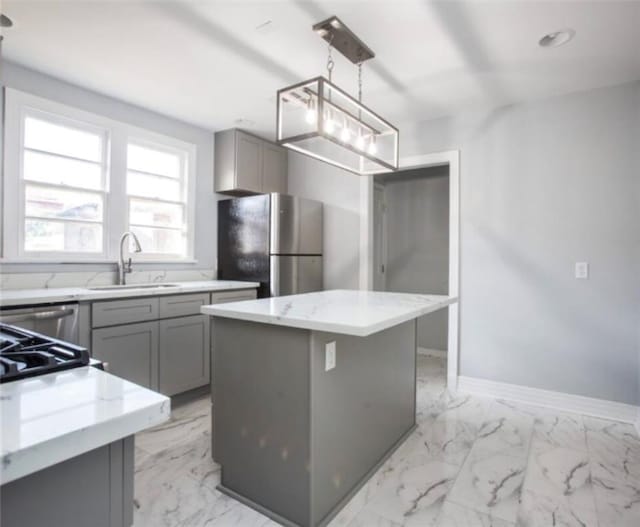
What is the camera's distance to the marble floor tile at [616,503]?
170 cm

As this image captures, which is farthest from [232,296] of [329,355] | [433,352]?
[433,352]

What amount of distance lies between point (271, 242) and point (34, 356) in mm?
2802

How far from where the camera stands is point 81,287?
2947 millimetres

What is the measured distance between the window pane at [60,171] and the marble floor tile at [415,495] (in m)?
3.07

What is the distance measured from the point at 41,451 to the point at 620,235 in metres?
3.53

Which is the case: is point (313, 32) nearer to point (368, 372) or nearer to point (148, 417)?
point (368, 372)

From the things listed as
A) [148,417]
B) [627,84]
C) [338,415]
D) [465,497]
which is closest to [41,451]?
[148,417]

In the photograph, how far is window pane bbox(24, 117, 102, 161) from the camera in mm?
2766

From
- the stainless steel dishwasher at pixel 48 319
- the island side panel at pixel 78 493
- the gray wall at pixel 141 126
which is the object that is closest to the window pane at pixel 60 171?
the gray wall at pixel 141 126

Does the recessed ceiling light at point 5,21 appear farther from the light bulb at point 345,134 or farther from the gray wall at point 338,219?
the gray wall at point 338,219

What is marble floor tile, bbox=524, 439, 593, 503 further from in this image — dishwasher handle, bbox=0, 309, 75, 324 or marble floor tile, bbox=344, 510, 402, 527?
dishwasher handle, bbox=0, 309, 75, 324

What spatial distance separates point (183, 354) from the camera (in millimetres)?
3002

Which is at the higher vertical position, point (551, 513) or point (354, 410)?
point (354, 410)

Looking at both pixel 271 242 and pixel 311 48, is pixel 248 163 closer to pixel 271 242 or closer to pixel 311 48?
pixel 271 242
